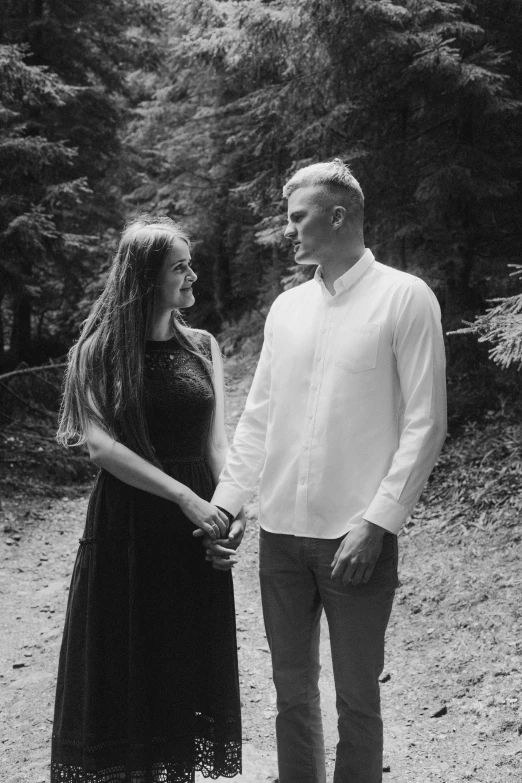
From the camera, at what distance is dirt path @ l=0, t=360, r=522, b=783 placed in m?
3.46

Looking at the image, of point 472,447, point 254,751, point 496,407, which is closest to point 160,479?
point 254,751

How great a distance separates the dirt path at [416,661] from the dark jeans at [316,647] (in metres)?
0.97

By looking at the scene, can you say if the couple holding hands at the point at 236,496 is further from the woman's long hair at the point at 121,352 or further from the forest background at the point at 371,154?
the forest background at the point at 371,154

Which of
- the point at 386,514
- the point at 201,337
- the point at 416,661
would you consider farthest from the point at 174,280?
the point at 416,661

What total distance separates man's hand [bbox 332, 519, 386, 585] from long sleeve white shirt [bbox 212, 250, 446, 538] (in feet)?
0.13

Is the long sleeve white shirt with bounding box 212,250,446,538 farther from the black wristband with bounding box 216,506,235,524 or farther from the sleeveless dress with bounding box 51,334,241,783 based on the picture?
the sleeveless dress with bounding box 51,334,241,783

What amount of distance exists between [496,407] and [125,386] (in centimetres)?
545

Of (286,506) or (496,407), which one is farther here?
(496,407)

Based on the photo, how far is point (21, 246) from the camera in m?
8.62

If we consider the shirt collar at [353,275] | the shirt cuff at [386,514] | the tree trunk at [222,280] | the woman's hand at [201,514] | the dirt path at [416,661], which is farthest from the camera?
the tree trunk at [222,280]

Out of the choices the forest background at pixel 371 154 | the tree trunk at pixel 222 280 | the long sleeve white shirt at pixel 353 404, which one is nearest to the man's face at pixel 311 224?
the long sleeve white shirt at pixel 353 404

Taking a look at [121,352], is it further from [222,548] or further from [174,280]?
[222,548]

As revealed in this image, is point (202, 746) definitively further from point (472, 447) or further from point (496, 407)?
point (496, 407)

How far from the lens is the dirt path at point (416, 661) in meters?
3.46
